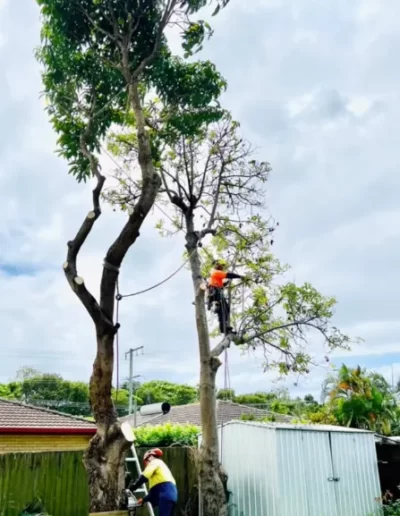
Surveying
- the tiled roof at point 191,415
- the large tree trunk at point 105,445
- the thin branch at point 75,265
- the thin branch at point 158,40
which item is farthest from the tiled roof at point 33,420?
the thin branch at point 158,40

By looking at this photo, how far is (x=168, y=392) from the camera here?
4725 cm

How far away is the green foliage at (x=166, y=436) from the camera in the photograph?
1099 cm

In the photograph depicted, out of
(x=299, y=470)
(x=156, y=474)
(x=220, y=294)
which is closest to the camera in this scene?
(x=156, y=474)

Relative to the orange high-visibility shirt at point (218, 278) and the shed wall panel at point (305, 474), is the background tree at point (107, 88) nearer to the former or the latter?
the orange high-visibility shirt at point (218, 278)

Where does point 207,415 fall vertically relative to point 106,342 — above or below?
below

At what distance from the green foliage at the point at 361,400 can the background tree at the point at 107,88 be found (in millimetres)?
8841

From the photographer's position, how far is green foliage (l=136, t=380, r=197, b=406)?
45188 millimetres

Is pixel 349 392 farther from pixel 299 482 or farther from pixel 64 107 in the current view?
pixel 64 107

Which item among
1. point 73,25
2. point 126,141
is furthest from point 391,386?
point 73,25

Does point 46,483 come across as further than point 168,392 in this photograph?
No

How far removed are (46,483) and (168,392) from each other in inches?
1569

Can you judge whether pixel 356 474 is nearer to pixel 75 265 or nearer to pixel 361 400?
pixel 361 400

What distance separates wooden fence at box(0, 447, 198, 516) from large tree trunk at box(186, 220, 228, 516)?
2.28 meters

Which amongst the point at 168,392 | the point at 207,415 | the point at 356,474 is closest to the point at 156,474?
the point at 207,415
